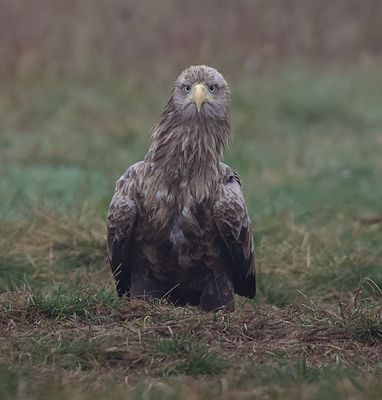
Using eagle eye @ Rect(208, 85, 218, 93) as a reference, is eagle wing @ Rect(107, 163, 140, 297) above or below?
below

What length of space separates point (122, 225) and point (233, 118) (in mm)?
8128

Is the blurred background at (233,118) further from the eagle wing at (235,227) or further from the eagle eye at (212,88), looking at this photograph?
the eagle eye at (212,88)

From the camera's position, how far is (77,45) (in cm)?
1516

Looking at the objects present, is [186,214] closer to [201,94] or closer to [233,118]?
[201,94]

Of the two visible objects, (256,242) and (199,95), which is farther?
(256,242)

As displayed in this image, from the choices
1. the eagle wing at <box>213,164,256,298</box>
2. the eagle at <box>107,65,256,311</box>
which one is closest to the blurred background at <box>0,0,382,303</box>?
the eagle wing at <box>213,164,256,298</box>

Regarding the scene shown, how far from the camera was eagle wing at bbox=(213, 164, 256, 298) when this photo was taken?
19.9 ft

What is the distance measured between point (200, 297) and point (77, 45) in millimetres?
9359

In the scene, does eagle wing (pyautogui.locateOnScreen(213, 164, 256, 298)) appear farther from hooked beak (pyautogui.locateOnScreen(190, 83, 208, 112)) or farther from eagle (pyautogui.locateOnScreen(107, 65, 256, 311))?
hooked beak (pyautogui.locateOnScreen(190, 83, 208, 112))

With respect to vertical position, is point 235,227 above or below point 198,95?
below

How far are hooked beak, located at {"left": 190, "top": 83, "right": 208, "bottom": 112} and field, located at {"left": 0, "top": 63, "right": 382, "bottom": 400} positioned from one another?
3.75ft

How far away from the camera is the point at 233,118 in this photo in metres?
14.1

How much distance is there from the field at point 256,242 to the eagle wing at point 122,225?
169 millimetres

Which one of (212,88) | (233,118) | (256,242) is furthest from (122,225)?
(233,118)
